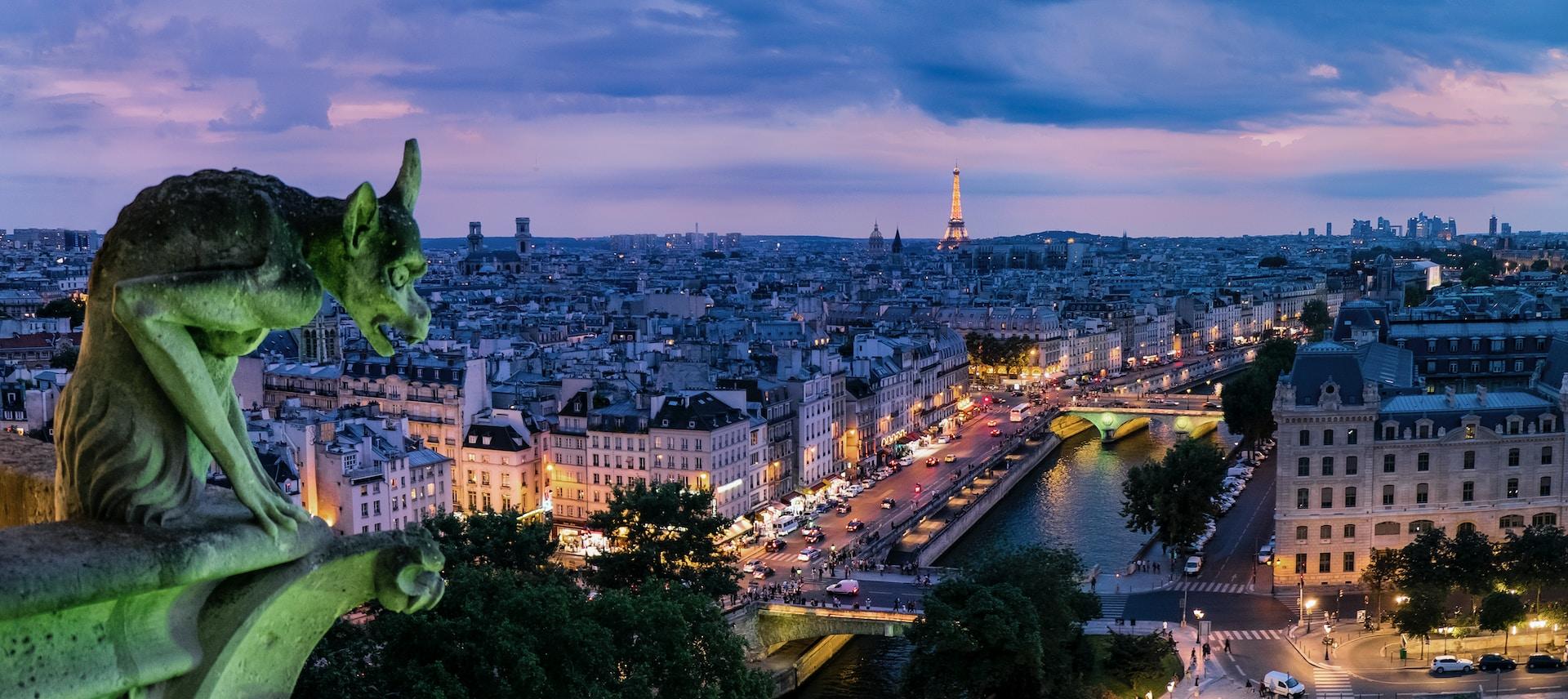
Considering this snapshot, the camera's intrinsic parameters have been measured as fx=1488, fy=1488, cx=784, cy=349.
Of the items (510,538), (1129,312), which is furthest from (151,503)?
(1129,312)

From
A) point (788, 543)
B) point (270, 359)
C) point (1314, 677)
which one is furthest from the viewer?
point (270, 359)

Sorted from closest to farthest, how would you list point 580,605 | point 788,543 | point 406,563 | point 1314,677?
point 406,563 < point 580,605 < point 1314,677 < point 788,543

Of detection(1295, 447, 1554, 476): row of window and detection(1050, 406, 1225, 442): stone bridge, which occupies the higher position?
detection(1295, 447, 1554, 476): row of window

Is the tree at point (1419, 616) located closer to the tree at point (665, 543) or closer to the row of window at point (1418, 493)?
the row of window at point (1418, 493)

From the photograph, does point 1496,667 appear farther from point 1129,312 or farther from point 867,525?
point 1129,312

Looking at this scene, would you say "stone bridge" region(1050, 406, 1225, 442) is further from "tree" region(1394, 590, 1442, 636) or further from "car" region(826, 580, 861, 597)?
"tree" region(1394, 590, 1442, 636)

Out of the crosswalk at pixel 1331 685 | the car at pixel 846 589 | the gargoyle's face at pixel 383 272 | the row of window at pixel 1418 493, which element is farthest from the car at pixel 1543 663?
the gargoyle's face at pixel 383 272

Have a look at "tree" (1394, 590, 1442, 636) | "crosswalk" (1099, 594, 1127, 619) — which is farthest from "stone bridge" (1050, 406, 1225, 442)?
"tree" (1394, 590, 1442, 636)
